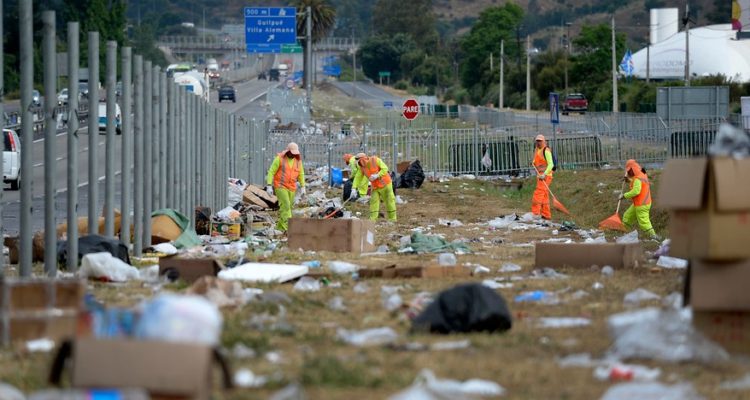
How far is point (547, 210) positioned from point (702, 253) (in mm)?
17488

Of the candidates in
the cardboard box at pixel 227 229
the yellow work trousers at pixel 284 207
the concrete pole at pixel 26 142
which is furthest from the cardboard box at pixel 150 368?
the yellow work trousers at pixel 284 207

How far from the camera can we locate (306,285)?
42.3ft

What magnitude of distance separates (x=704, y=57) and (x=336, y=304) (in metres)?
109

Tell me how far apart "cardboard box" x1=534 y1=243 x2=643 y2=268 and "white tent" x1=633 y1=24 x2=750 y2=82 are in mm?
100374

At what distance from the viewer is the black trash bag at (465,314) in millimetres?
9555

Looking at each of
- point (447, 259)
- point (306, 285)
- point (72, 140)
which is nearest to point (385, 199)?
point (447, 259)

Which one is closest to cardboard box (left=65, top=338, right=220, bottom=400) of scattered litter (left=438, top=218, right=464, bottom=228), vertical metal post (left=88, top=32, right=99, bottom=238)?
vertical metal post (left=88, top=32, right=99, bottom=238)

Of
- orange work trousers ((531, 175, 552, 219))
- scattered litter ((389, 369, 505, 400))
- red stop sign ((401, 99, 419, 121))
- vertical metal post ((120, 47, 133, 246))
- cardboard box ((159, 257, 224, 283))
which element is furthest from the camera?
red stop sign ((401, 99, 419, 121))

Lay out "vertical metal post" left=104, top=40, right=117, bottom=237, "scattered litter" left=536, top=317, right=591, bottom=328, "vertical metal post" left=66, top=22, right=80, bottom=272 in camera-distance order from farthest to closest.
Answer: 1. "vertical metal post" left=104, top=40, right=117, bottom=237
2. "vertical metal post" left=66, top=22, right=80, bottom=272
3. "scattered litter" left=536, top=317, right=591, bottom=328

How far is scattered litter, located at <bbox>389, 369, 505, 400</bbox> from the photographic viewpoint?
691cm

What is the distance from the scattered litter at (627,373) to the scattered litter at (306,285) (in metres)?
4.79

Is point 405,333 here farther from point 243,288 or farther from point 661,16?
point 661,16

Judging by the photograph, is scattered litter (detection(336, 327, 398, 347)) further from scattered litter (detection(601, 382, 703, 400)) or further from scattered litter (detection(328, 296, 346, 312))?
scattered litter (detection(601, 382, 703, 400))

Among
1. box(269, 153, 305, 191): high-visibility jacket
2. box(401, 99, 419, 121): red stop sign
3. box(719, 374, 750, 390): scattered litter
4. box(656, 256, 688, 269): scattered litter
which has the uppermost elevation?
box(401, 99, 419, 121): red stop sign
